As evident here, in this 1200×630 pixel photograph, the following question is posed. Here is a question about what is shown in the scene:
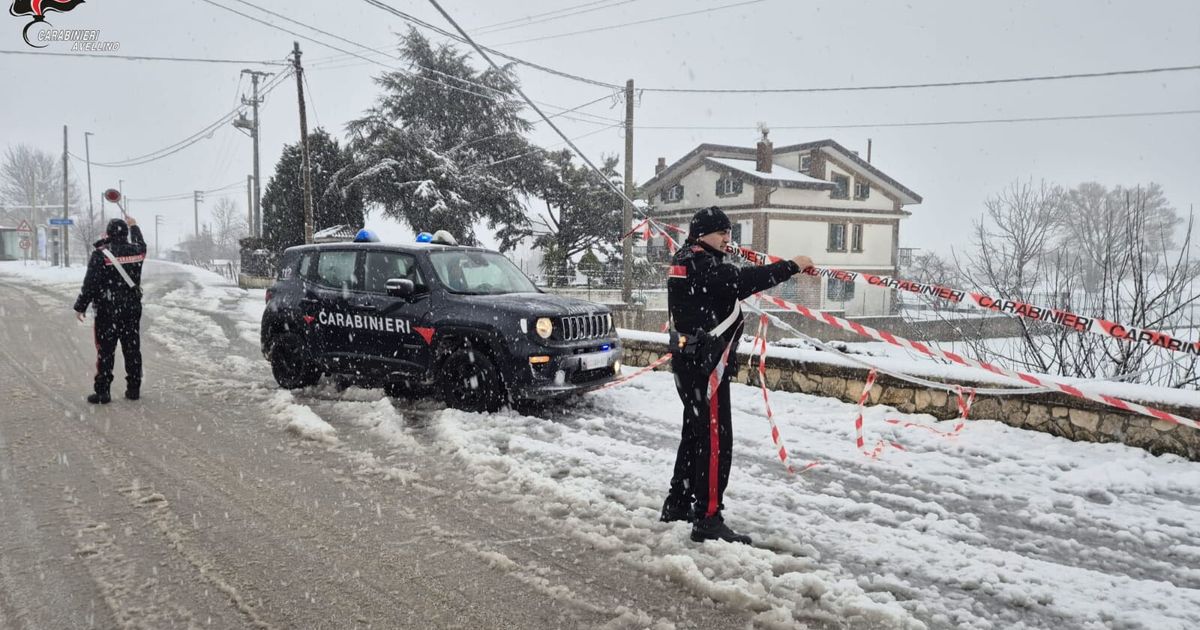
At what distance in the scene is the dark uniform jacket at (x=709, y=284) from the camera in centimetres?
373

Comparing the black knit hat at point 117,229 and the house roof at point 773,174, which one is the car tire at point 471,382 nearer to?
the black knit hat at point 117,229

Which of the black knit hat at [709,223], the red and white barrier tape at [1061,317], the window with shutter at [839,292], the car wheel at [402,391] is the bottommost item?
the car wheel at [402,391]

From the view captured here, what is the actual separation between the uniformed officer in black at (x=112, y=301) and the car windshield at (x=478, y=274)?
3040 millimetres

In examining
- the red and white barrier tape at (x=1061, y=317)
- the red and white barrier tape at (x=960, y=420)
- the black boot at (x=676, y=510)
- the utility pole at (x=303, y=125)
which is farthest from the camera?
the utility pole at (x=303, y=125)

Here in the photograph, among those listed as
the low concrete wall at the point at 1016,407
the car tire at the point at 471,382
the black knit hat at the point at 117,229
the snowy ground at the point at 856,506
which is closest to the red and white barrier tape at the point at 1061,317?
the low concrete wall at the point at 1016,407

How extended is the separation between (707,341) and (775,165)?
40977 millimetres

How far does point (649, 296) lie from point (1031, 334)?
21.4m

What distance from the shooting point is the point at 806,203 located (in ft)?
128

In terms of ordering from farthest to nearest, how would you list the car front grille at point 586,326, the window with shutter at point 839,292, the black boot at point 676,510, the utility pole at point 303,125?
the window with shutter at point 839,292
the utility pole at point 303,125
the car front grille at point 586,326
the black boot at point 676,510

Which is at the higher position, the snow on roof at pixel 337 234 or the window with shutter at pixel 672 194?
the window with shutter at pixel 672 194

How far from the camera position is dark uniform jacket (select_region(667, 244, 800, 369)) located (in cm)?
373

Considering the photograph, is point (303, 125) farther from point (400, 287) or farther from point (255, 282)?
point (400, 287)

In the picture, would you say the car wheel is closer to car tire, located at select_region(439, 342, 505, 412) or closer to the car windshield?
car tire, located at select_region(439, 342, 505, 412)

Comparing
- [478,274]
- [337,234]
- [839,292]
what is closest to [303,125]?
[337,234]
